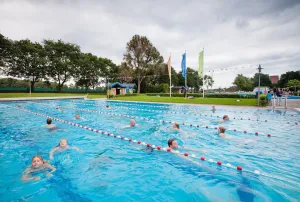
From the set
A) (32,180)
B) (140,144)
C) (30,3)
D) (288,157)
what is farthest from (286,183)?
(30,3)

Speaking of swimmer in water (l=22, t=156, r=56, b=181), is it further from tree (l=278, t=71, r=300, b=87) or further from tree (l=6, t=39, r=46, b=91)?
tree (l=278, t=71, r=300, b=87)

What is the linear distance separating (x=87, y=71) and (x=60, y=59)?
8994mm

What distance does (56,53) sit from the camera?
162 ft

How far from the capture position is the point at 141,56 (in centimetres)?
5178

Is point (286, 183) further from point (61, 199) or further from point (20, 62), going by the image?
point (20, 62)

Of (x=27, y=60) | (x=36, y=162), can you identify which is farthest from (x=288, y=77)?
(x=27, y=60)

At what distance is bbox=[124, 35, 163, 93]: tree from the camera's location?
51125 mm

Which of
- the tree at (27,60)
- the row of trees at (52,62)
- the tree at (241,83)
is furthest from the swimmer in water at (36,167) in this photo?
the tree at (241,83)

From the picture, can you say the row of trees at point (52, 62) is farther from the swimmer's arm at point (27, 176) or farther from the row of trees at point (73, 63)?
the swimmer's arm at point (27, 176)

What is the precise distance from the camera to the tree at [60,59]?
4762cm

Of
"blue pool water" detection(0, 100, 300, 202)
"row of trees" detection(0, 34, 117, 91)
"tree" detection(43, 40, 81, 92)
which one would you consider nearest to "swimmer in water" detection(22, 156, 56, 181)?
"blue pool water" detection(0, 100, 300, 202)

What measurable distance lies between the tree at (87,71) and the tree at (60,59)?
1818 millimetres

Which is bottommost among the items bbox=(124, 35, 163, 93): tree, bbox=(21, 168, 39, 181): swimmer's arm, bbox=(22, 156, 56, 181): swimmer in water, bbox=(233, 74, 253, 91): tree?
bbox=(21, 168, 39, 181): swimmer's arm

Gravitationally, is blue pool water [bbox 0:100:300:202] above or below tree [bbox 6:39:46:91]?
below
